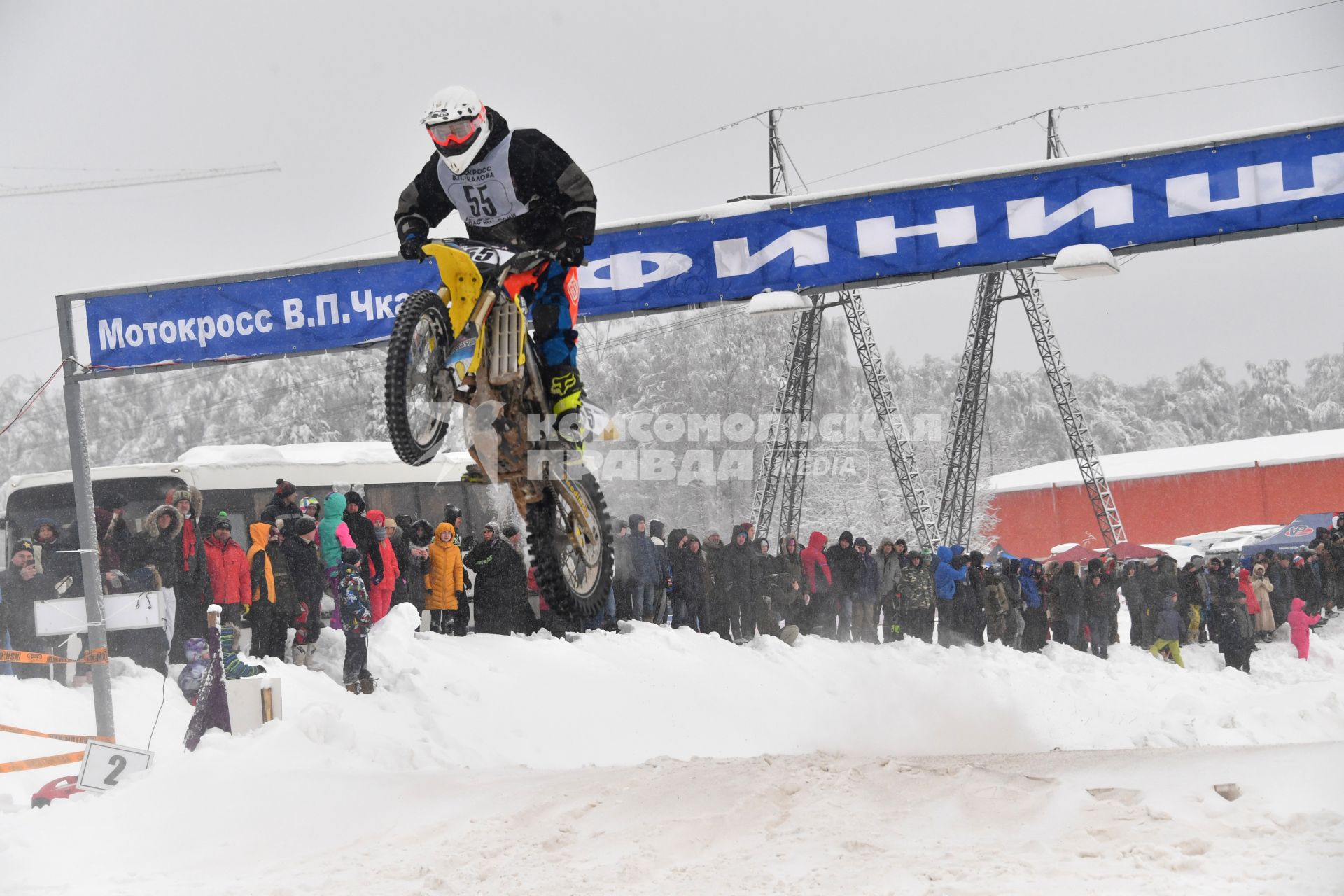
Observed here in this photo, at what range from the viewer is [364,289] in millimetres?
10734

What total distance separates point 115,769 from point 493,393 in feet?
23.1

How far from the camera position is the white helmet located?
20.1 ft

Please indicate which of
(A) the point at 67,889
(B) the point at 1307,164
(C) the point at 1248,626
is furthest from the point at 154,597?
(C) the point at 1248,626

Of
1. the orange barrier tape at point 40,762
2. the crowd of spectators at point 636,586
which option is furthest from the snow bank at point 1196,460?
the orange barrier tape at point 40,762

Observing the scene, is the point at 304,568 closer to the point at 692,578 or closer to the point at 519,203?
the point at 692,578

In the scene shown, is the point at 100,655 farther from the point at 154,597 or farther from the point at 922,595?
the point at 922,595

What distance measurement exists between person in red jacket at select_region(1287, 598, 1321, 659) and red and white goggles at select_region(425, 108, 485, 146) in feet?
74.9

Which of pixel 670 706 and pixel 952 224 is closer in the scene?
pixel 952 224

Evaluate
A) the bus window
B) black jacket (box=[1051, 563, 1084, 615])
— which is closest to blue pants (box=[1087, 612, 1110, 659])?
black jacket (box=[1051, 563, 1084, 615])

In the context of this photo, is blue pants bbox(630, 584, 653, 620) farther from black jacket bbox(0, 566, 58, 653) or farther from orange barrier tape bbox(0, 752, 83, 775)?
orange barrier tape bbox(0, 752, 83, 775)

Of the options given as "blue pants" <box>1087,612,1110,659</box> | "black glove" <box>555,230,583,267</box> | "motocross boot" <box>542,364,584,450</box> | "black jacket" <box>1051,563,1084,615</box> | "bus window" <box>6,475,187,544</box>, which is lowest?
"blue pants" <box>1087,612,1110,659</box>

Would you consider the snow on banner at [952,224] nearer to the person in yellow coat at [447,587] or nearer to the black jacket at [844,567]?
the person in yellow coat at [447,587]

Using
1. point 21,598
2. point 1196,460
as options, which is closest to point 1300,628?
point 21,598

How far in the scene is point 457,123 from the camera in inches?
242
